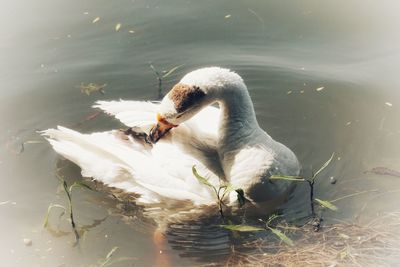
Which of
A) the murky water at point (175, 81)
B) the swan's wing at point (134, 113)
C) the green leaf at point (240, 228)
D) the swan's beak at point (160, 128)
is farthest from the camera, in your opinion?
the swan's wing at point (134, 113)

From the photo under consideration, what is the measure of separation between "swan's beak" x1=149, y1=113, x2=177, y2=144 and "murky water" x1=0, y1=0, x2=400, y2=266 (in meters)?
0.79

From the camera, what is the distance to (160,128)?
546 centimetres

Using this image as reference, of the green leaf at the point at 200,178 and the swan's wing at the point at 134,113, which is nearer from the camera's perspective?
the green leaf at the point at 200,178

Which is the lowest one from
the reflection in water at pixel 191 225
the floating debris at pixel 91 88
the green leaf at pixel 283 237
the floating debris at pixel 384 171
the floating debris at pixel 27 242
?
the floating debris at pixel 27 242

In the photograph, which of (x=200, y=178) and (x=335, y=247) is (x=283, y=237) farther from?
(x=200, y=178)

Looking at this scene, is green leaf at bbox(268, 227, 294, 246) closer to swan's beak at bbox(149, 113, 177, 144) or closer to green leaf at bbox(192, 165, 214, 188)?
green leaf at bbox(192, 165, 214, 188)

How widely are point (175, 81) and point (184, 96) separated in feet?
8.08

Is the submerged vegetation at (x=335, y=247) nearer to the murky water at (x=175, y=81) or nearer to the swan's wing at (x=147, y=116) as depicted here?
the murky water at (x=175, y=81)

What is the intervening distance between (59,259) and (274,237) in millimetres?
1858

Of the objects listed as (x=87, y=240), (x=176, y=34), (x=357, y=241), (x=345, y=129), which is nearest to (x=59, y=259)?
(x=87, y=240)

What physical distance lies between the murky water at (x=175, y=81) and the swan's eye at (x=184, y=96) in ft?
3.42

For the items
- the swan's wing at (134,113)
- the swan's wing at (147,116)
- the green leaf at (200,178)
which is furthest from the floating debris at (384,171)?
the swan's wing at (134,113)

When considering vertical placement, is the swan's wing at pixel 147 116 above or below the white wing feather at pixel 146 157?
above

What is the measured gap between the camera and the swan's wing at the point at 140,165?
5328mm
